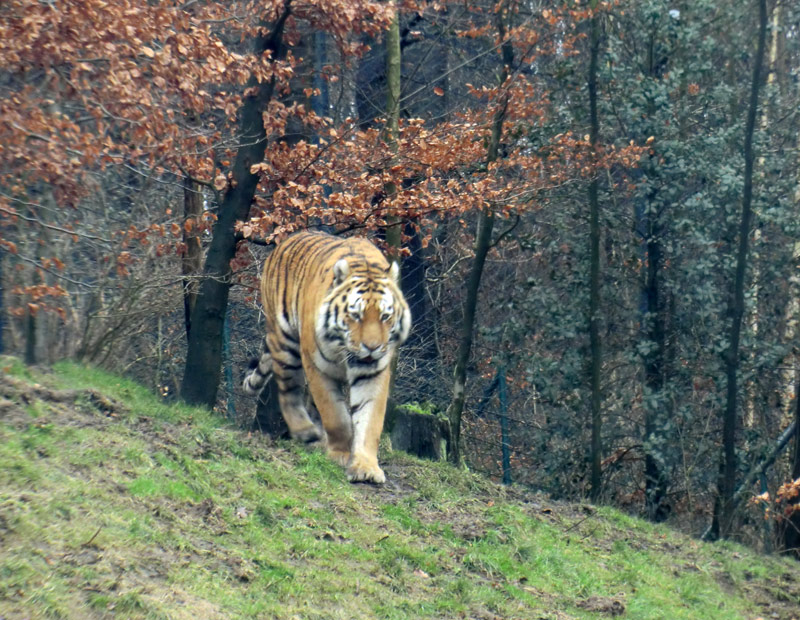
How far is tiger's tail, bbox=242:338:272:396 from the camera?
1002 centimetres

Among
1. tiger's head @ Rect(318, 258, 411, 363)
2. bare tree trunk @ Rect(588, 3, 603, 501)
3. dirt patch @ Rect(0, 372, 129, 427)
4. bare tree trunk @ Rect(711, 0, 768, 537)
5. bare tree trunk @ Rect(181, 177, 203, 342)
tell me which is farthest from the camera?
bare tree trunk @ Rect(588, 3, 603, 501)

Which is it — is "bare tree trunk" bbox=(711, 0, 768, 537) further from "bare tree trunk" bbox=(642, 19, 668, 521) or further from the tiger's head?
the tiger's head

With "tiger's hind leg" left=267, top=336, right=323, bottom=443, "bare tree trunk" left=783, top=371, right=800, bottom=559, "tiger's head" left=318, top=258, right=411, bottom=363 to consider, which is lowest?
"bare tree trunk" left=783, top=371, right=800, bottom=559

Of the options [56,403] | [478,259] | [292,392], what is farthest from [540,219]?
[56,403]

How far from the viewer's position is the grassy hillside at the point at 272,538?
189 inches

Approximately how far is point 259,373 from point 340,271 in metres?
2.17

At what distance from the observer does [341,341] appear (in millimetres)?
8258

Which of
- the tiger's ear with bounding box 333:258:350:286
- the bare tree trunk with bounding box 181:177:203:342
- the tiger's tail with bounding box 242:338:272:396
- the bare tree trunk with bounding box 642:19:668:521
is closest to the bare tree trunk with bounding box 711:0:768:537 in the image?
the bare tree trunk with bounding box 642:19:668:521

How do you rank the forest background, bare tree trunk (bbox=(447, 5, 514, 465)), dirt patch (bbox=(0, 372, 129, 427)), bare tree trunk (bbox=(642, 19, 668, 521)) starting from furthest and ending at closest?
1. bare tree trunk (bbox=(642, 19, 668, 521))
2. bare tree trunk (bbox=(447, 5, 514, 465))
3. the forest background
4. dirt patch (bbox=(0, 372, 129, 427))

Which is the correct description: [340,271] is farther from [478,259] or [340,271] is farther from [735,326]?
[735,326]

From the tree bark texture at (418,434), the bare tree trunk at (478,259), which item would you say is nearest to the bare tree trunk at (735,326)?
the bare tree trunk at (478,259)

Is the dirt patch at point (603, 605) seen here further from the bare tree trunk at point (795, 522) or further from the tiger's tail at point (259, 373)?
the bare tree trunk at point (795, 522)

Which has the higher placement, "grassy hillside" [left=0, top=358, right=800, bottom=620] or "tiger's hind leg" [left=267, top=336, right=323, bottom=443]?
"tiger's hind leg" [left=267, top=336, right=323, bottom=443]

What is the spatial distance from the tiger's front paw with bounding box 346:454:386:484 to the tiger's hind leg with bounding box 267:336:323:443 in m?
1.46
